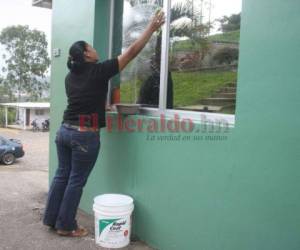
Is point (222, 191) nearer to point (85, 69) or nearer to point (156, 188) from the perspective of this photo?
point (156, 188)

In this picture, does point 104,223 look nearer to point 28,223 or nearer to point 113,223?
point 113,223

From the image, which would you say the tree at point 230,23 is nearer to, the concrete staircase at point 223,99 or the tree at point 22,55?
the concrete staircase at point 223,99

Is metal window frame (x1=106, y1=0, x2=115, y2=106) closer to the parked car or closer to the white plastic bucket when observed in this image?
the white plastic bucket

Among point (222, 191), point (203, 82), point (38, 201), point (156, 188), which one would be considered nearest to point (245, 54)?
point (203, 82)

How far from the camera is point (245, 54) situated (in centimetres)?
236

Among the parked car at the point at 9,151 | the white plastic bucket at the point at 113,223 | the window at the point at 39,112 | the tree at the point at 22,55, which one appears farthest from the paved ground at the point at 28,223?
the tree at the point at 22,55

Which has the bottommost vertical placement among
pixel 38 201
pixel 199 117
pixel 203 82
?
pixel 38 201

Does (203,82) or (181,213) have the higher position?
(203,82)

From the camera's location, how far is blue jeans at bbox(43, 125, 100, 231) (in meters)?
3.27

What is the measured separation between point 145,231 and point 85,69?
64.4 inches

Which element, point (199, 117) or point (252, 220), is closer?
point (252, 220)

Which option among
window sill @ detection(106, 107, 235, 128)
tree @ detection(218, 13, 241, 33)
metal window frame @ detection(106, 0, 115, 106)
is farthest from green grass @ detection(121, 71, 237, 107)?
metal window frame @ detection(106, 0, 115, 106)

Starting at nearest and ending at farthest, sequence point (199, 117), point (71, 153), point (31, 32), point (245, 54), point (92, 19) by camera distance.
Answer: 1. point (245, 54)
2. point (199, 117)
3. point (71, 153)
4. point (92, 19)
5. point (31, 32)

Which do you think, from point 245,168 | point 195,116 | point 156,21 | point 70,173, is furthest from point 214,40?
point 70,173
